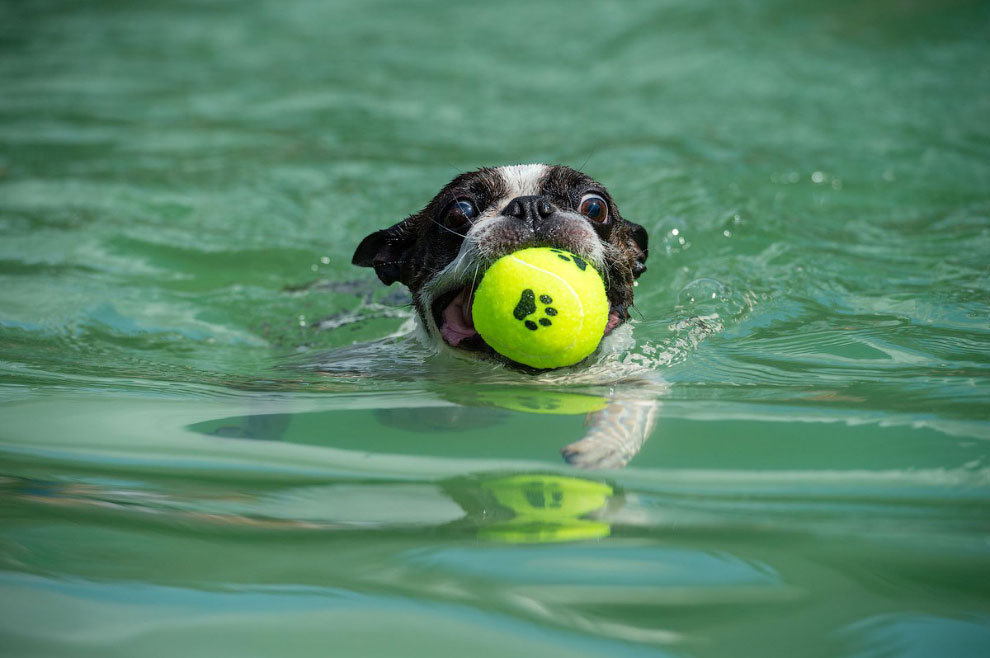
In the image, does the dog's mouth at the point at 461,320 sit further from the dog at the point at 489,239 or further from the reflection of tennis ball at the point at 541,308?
the reflection of tennis ball at the point at 541,308

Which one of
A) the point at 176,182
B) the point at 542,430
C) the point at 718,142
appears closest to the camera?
the point at 542,430

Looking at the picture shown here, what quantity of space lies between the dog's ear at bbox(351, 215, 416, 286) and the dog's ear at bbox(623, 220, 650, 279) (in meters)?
1.11

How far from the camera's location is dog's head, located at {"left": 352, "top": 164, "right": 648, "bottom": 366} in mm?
3949

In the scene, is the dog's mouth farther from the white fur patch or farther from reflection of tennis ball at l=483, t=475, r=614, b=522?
reflection of tennis ball at l=483, t=475, r=614, b=522

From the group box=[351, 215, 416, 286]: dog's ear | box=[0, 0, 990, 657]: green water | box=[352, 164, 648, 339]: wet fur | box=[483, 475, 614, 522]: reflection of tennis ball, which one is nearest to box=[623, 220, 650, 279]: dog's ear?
box=[352, 164, 648, 339]: wet fur

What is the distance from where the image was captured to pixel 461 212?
4.35m

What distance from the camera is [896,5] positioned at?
43.3 ft

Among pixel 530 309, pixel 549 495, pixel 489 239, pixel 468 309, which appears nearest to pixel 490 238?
pixel 489 239

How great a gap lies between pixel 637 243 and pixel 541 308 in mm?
1693

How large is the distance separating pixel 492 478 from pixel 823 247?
→ 14.0 feet

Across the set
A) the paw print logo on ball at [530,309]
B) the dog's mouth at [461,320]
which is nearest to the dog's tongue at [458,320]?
the dog's mouth at [461,320]

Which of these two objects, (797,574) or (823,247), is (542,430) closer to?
(797,574)

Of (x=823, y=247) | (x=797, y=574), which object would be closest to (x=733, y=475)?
(x=797, y=574)

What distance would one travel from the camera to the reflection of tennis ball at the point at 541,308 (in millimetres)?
3432
